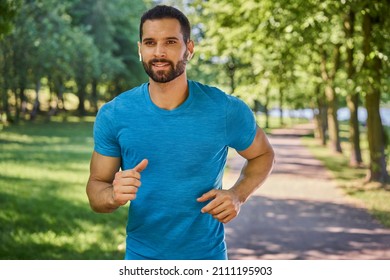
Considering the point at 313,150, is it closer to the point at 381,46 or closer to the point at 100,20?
the point at 381,46

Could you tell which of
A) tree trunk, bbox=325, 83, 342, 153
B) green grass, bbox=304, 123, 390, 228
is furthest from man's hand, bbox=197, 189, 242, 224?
tree trunk, bbox=325, 83, 342, 153

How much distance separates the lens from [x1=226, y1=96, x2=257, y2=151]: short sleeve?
236 centimetres

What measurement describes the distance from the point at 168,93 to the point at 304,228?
5785mm

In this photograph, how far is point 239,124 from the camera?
2.38 m

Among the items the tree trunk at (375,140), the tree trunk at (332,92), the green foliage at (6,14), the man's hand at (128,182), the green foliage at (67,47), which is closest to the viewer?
the man's hand at (128,182)

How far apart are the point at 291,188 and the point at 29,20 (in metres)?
14.7

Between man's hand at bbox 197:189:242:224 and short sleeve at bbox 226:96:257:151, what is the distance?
0.26 meters

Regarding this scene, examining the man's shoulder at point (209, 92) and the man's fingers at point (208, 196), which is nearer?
the man's fingers at point (208, 196)

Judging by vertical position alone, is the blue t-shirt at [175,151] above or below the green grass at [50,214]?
above

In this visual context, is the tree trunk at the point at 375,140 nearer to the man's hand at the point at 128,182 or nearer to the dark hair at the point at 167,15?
the dark hair at the point at 167,15

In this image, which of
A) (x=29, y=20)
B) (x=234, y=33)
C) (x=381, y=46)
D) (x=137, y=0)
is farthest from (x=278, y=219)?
(x=137, y=0)

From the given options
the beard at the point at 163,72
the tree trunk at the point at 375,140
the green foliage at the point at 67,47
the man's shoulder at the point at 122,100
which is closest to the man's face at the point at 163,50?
the beard at the point at 163,72

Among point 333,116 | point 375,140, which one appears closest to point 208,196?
point 375,140

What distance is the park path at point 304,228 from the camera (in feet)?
21.3
